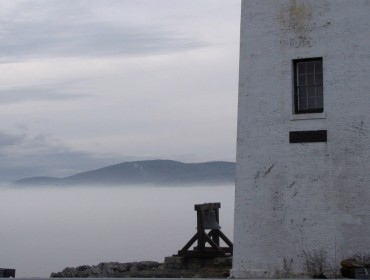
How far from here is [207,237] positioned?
36.0 meters

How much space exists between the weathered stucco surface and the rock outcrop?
416 centimetres

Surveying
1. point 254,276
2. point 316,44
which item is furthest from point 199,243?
point 316,44

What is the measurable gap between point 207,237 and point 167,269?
2158 millimetres

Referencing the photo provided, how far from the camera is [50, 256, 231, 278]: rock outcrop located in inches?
1254

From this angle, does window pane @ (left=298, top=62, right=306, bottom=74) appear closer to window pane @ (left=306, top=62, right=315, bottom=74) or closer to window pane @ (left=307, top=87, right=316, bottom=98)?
window pane @ (left=306, top=62, right=315, bottom=74)

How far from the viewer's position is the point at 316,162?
81.5 ft

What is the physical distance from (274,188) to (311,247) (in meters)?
1.95

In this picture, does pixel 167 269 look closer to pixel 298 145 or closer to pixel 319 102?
pixel 298 145

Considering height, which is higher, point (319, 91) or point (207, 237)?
point (319, 91)

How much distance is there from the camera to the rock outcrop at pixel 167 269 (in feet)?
105

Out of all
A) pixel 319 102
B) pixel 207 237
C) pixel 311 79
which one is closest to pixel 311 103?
pixel 319 102

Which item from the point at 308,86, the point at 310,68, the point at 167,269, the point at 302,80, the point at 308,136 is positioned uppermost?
the point at 310,68

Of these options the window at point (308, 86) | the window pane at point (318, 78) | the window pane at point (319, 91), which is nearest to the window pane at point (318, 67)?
the window at point (308, 86)

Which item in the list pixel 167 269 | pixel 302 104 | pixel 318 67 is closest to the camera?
pixel 318 67
